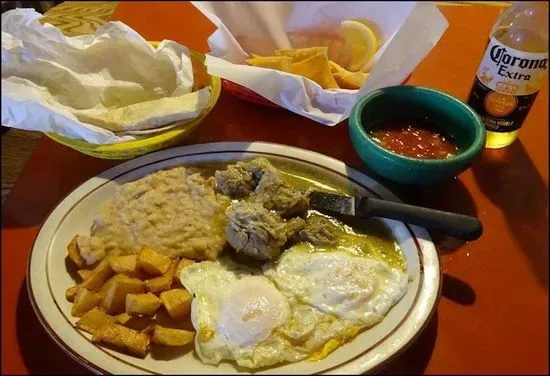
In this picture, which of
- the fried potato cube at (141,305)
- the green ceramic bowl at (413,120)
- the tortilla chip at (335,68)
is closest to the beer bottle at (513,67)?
the green ceramic bowl at (413,120)

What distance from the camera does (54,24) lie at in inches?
66.4

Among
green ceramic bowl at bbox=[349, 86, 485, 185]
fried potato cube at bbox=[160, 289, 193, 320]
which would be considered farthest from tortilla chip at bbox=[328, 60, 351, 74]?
fried potato cube at bbox=[160, 289, 193, 320]

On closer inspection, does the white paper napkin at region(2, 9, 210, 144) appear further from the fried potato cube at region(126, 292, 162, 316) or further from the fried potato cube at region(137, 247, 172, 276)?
the fried potato cube at region(126, 292, 162, 316)

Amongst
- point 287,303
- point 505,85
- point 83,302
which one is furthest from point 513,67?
point 83,302

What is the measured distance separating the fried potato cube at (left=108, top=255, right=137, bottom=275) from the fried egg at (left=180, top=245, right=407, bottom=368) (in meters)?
0.11

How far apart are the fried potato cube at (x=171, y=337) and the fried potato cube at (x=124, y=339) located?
0.07ft

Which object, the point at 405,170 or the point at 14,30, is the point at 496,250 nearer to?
the point at 405,170

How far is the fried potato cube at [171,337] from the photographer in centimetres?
112

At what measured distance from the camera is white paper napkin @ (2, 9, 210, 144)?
1.43 m

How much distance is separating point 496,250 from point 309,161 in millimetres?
515

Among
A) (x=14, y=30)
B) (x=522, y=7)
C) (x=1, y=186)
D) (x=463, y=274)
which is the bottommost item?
A: (x=1, y=186)

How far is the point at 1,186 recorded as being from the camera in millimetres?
1657

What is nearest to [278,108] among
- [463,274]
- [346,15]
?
[346,15]

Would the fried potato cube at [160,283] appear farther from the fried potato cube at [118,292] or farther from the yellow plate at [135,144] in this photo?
the yellow plate at [135,144]
